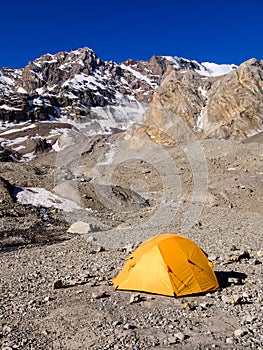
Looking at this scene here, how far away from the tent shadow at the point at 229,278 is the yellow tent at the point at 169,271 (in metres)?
0.62

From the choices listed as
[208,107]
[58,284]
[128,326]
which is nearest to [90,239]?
[58,284]

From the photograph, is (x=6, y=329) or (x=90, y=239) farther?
(x=90, y=239)

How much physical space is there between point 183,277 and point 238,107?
64420mm

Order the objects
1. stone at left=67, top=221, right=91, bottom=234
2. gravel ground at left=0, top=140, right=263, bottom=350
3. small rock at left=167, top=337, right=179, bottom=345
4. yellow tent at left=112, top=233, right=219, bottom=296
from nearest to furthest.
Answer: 1. small rock at left=167, top=337, right=179, bottom=345
2. gravel ground at left=0, top=140, right=263, bottom=350
3. yellow tent at left=112, top=233, right=219, bottom=296
4. stone at left=67, top=221, right=91, bottom=234

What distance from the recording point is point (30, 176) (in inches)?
1460

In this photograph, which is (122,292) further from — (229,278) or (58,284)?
(229,278)

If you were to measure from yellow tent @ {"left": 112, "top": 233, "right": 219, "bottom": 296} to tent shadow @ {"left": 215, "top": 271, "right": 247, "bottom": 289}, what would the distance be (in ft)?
2.03

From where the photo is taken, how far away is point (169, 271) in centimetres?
1133

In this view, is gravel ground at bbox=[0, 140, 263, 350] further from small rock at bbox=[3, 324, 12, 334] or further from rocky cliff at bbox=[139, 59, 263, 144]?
rocky cliff at bbox=[139, 59, 263, 144]

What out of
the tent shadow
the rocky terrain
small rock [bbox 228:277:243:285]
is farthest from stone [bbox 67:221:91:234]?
small rock [bbox 228:277:243:285]

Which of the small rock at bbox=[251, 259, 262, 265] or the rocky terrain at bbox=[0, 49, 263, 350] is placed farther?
the small rock at bbox=[251, 259, 262, 265]

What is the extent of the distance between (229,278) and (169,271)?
2.24 meters

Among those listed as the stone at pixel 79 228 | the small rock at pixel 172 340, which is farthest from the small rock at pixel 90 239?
the small rock at pixel 172 340

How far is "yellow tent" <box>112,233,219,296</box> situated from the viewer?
37.0ft
